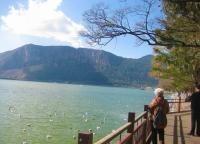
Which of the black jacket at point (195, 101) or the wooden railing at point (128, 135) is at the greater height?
the black jacket at point (195, 101)

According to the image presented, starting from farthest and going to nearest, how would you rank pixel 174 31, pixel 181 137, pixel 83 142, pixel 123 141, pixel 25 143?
pixel 25 143
pixel 181 137
pixel 174 31
pixel 123 141
pixel 83 142

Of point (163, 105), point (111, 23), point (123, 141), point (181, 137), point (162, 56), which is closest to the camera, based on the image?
point (123, 141)

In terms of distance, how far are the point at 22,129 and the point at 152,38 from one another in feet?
76.0

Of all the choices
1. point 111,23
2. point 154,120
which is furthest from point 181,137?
point 111,23

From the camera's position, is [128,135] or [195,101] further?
[195,101]

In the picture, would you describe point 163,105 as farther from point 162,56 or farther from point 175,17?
point 162,56

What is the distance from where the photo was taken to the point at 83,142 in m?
5.28

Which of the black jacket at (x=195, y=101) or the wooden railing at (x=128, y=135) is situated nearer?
the wooden railing at (x=128, y=135)

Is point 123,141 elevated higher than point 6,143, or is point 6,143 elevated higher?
point 123,141

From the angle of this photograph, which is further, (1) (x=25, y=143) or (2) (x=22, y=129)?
(2) (x=22, y=129)

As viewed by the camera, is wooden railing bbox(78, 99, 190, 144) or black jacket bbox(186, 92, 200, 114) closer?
wooden railing bbox(78, 99, 190, 144)

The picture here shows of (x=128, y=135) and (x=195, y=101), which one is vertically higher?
(x=195, y=101)

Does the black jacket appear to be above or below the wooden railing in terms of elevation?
above

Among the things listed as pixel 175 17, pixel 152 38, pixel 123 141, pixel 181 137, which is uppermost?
pixel 175 17
